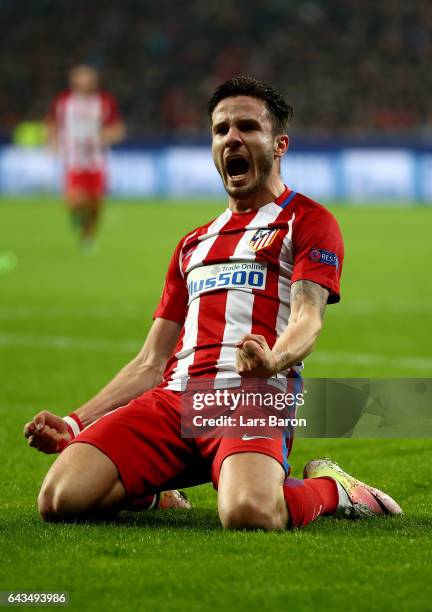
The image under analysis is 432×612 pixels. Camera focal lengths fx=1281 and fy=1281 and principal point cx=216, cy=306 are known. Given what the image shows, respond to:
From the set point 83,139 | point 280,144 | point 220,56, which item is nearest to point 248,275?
point 280,144

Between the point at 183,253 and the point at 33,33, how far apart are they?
32.5 metres

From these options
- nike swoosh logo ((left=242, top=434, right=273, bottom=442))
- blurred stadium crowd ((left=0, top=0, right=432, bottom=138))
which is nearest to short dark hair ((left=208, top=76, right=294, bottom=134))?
nike swoosh logo ((left=242, top=434, right=273, bottom=442))

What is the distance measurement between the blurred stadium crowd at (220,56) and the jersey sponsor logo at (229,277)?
2515cm

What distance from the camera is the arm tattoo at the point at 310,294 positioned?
4254 mm

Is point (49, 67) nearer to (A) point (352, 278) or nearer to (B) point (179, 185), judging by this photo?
(B) point (179, 185)

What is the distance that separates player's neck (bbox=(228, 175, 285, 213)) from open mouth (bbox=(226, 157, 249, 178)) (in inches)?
3.7

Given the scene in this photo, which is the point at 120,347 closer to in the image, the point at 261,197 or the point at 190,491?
the point at 190,491

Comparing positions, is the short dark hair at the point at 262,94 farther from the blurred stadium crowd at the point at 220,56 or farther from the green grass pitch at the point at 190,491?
the blurred stadium crowd at the point at 220,56

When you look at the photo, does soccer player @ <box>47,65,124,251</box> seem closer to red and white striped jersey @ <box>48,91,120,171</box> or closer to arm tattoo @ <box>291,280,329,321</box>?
red and white striped jersey @ <box>48,91,120,171</box>

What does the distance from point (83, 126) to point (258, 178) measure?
15.4 metres

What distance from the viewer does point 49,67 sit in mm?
35250

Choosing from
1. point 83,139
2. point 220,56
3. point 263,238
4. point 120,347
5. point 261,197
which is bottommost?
point 120,347

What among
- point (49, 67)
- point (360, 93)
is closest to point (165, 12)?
point (49, 67)

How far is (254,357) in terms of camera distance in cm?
372
